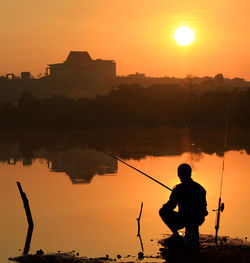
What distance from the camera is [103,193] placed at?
23484mm

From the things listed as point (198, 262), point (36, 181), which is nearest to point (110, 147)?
point (36, 181)

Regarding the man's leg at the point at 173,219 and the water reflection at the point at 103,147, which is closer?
the man's leg at the point at 173,219

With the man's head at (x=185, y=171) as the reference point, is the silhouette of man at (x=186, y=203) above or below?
below

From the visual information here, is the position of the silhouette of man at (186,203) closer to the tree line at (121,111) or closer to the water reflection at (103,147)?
the water reflection at (103,147)

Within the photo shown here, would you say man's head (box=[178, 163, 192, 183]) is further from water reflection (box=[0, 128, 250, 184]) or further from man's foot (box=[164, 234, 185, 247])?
water reflection (box=[0, 128, 250, 184])

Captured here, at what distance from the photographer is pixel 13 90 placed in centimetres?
18012

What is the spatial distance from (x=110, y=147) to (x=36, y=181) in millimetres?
20328

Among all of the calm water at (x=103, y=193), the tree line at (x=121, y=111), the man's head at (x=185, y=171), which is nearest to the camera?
the man's head at (x=185, y=171)

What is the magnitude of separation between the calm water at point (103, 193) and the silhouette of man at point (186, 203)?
171 centimetres

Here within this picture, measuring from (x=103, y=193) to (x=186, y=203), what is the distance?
485 inches

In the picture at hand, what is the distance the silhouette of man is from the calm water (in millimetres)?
1712

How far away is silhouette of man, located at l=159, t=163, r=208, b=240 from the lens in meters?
11.2

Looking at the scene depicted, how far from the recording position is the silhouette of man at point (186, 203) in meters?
11.2

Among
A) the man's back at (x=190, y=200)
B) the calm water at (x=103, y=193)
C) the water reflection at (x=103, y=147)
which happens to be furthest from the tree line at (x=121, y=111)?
the man's back at (x=190, y=200)
